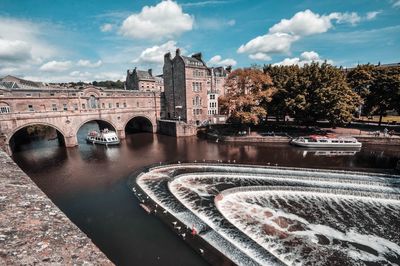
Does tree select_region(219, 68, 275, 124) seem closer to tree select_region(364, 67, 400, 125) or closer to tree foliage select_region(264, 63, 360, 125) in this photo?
tree foliage select_region(264, 63, 360, 125)

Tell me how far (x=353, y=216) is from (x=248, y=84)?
31.5m

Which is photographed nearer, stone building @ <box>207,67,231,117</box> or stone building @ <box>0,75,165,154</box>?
stone building @ <box>0,75,165,154</box>

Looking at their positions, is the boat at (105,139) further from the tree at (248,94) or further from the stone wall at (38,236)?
the stone wall at (38,236)

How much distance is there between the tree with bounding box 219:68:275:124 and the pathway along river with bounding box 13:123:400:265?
659 cm

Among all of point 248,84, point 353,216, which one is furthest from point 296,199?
point 248,84

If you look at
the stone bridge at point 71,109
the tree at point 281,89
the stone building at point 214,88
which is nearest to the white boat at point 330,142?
the tree at point 281,89

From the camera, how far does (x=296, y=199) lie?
19.3 metres

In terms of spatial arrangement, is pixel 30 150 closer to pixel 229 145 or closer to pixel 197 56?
pixel 229 145

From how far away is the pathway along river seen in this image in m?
13.7

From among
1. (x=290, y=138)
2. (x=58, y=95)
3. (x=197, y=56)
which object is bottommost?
(x=290, y=138)

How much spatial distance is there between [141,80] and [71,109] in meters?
39.5

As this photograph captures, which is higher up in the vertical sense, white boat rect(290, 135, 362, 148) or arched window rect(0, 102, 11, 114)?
arched window rect(0, 102, 11, 114)

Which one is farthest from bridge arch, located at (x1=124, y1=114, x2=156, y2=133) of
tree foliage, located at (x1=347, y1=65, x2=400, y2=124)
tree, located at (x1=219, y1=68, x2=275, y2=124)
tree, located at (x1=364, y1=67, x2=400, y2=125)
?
tree, located at (x1=364, y1=67, x2=400, y2=125)

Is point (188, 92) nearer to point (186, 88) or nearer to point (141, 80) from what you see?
point (186, 88)
